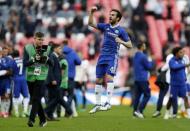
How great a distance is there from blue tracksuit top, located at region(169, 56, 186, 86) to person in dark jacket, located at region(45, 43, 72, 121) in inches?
134

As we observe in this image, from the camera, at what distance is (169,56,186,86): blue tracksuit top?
94.6 feet

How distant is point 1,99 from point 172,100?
5380 mm

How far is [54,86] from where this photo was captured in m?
28.4

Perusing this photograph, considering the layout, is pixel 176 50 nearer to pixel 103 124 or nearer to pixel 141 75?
pixel 141 75

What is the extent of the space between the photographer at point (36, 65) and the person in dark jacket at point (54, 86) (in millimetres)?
3613

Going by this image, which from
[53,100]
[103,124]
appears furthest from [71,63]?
[103,124]

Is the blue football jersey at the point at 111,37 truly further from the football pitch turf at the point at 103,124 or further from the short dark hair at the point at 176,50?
the short dark hair at the point at 176,50

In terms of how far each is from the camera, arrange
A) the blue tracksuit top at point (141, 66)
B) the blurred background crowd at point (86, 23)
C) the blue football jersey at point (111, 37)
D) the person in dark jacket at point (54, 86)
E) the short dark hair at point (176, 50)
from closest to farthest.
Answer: the blue football jersey at point (111, 37)
the person in dark jacket at point (54, 86)
the short dark hair at point (176, 50)
the blue tracksuit top at point (141, 66)
the blurred background crowd at point (86, 23)

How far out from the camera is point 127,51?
46344 millimetres

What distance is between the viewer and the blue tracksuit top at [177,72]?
94.6 ft

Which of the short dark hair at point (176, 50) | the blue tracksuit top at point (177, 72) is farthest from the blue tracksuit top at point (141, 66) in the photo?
the short dark hair at point (176, 50)

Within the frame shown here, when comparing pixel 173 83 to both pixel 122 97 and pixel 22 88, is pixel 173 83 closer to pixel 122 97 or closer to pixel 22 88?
pixel 22 88

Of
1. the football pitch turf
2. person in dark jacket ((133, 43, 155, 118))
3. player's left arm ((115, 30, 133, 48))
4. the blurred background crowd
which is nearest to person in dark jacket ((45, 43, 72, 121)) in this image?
the football pitch turf

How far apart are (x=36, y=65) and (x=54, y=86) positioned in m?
4.20
